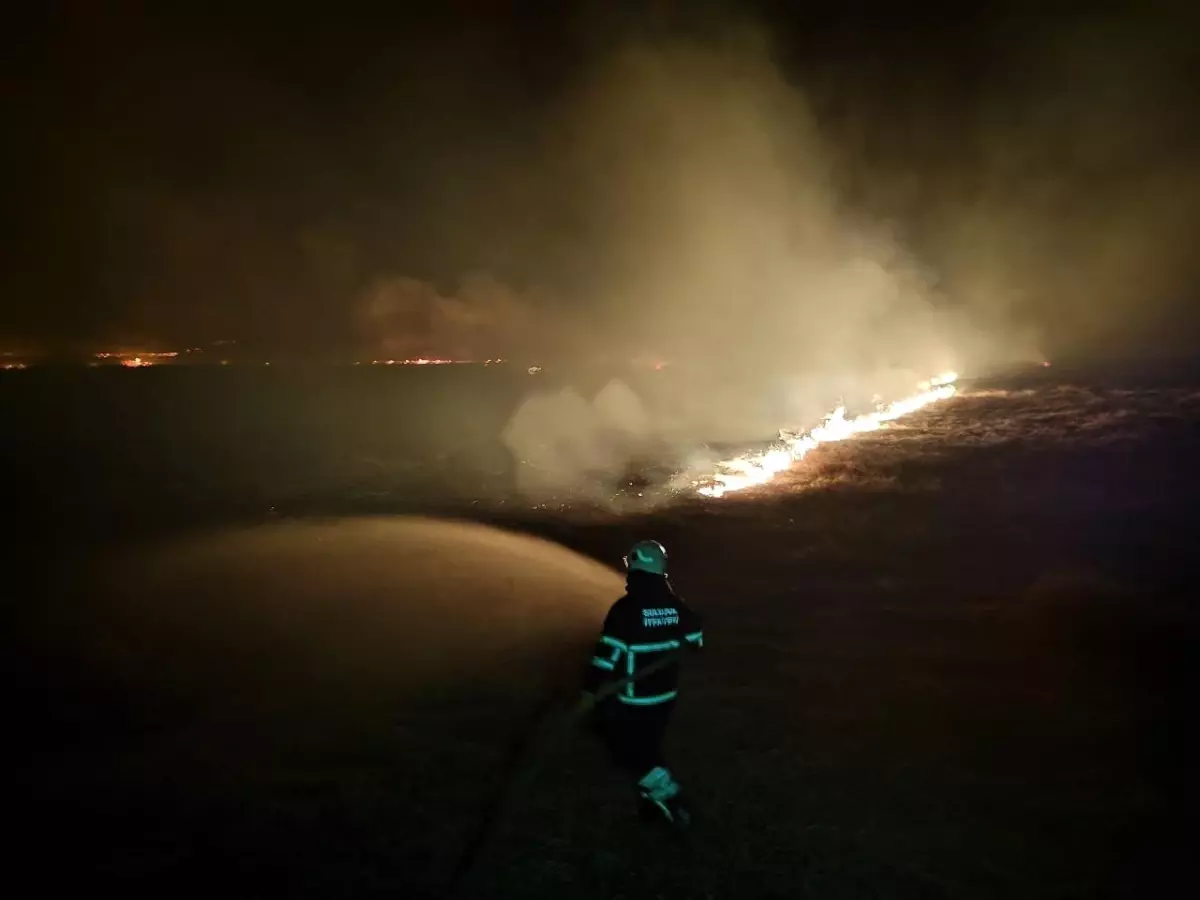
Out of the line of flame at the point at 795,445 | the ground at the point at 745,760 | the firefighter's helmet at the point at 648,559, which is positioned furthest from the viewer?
the line of flame at the point at 795,445

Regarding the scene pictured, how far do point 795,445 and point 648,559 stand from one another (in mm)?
22080

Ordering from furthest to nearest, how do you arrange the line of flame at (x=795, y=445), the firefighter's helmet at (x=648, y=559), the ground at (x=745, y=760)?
the line of flame at (x=795, y=445) < the firefighter's helmet at (x=648, y=559) < the ground at (x=745, y=760)

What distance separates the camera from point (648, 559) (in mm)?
5855

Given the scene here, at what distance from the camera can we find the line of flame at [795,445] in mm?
21359

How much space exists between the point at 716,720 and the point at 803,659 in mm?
2220

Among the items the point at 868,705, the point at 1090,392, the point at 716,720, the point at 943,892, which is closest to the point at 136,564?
the point at 716,720

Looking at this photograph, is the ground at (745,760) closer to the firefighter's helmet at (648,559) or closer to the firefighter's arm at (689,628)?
the firefighter's arm at (689,628)

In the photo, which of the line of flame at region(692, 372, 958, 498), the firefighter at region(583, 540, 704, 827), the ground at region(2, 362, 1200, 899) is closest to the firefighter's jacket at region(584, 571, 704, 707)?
the firefighter at region(583, 540, 704, 827)

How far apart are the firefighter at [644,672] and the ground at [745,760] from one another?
48 centimetres

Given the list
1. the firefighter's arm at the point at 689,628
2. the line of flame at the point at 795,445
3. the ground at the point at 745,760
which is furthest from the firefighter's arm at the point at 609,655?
the line of flame at the point at 795,445

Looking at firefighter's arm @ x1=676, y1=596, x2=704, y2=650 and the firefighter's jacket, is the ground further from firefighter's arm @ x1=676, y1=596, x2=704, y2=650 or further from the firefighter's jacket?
firefighter's arm @ x1=676, y1=596, x2=704, y2=650

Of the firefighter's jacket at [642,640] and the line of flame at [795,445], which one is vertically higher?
the line of flame at [795,445]

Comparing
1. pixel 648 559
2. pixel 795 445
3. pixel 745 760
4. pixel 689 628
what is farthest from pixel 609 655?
pixel 795 445

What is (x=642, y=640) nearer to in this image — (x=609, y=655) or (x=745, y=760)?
(x=609, y=655)
